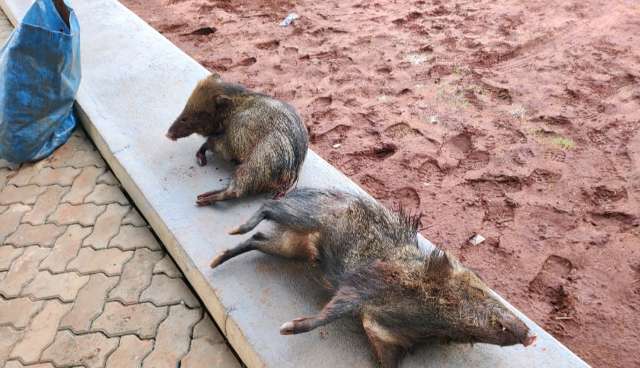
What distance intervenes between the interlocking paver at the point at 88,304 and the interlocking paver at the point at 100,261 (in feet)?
0.18

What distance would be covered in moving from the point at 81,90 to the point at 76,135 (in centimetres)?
38

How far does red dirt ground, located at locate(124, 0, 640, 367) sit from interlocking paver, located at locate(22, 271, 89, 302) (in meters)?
1.91

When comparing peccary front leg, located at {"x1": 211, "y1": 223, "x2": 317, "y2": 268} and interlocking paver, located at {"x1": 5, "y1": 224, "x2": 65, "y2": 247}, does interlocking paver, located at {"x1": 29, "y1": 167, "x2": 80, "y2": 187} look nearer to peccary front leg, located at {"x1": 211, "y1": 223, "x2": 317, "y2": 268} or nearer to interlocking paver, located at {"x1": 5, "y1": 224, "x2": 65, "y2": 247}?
interlocking paver, located at {"x1": 5, "y1": 224, "x2": 65, "y2": 247}

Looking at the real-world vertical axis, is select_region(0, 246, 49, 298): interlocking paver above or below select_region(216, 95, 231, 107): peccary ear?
below

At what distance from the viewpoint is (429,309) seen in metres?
1.95

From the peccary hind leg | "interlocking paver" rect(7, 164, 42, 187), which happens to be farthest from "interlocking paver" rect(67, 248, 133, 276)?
the peccary hind leg

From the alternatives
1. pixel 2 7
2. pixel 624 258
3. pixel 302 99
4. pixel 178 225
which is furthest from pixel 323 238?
pixel 2 7

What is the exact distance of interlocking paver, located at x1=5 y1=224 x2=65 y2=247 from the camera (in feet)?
10.7

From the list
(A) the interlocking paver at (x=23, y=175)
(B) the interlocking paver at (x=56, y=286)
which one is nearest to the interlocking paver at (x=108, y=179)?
(A) the interlocking paver at (x=23, y=175)

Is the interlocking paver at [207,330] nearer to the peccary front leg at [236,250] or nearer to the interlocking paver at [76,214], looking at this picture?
the peccary front leg at [236,250]

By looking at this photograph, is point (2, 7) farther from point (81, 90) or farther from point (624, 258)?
point (624, 258)

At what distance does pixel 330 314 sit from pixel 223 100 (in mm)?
1748

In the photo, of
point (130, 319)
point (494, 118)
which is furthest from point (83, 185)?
point (494, 118)

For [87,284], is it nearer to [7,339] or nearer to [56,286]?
[56,286]
